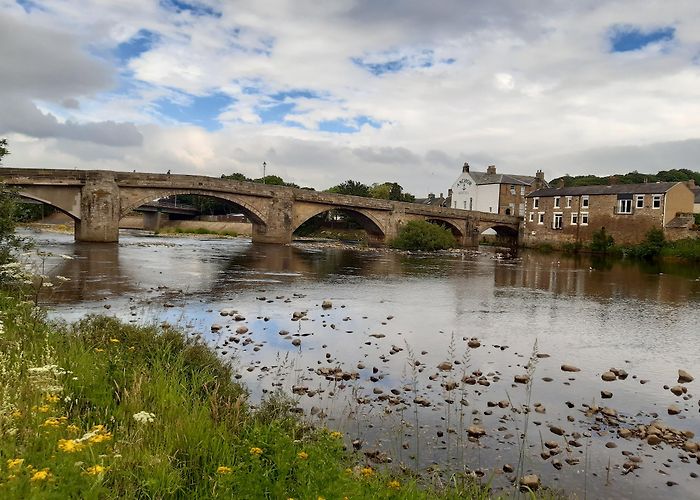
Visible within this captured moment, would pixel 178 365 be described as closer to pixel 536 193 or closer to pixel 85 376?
pixel 85 376

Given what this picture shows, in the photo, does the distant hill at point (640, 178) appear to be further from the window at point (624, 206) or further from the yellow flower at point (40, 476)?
the yellow flower at point (40, 476)

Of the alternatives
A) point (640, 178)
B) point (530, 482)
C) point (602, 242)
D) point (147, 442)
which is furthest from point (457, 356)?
point (640, 178)

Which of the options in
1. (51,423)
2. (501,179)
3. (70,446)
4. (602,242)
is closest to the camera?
(70,446)

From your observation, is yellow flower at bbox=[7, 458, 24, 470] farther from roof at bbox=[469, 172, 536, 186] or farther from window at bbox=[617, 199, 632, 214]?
roof at bbox=[469, 172, 536, 186]

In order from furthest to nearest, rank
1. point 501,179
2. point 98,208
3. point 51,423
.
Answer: point 501,179, point 98,208, point 51,423

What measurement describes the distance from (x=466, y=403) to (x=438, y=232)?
54328 millimetres

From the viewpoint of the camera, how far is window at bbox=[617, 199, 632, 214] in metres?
68.9

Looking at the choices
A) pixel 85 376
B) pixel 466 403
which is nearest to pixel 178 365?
pixel 85 376

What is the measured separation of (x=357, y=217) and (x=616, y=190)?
34949mm

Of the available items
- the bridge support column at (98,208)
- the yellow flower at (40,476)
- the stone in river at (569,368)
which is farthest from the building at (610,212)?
the yellow flower at (40,476)

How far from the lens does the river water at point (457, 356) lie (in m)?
8.53

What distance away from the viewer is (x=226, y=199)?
59.1 m

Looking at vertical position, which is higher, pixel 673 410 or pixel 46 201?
pixel 46 201

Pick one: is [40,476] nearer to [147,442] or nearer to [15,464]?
[15,464]
